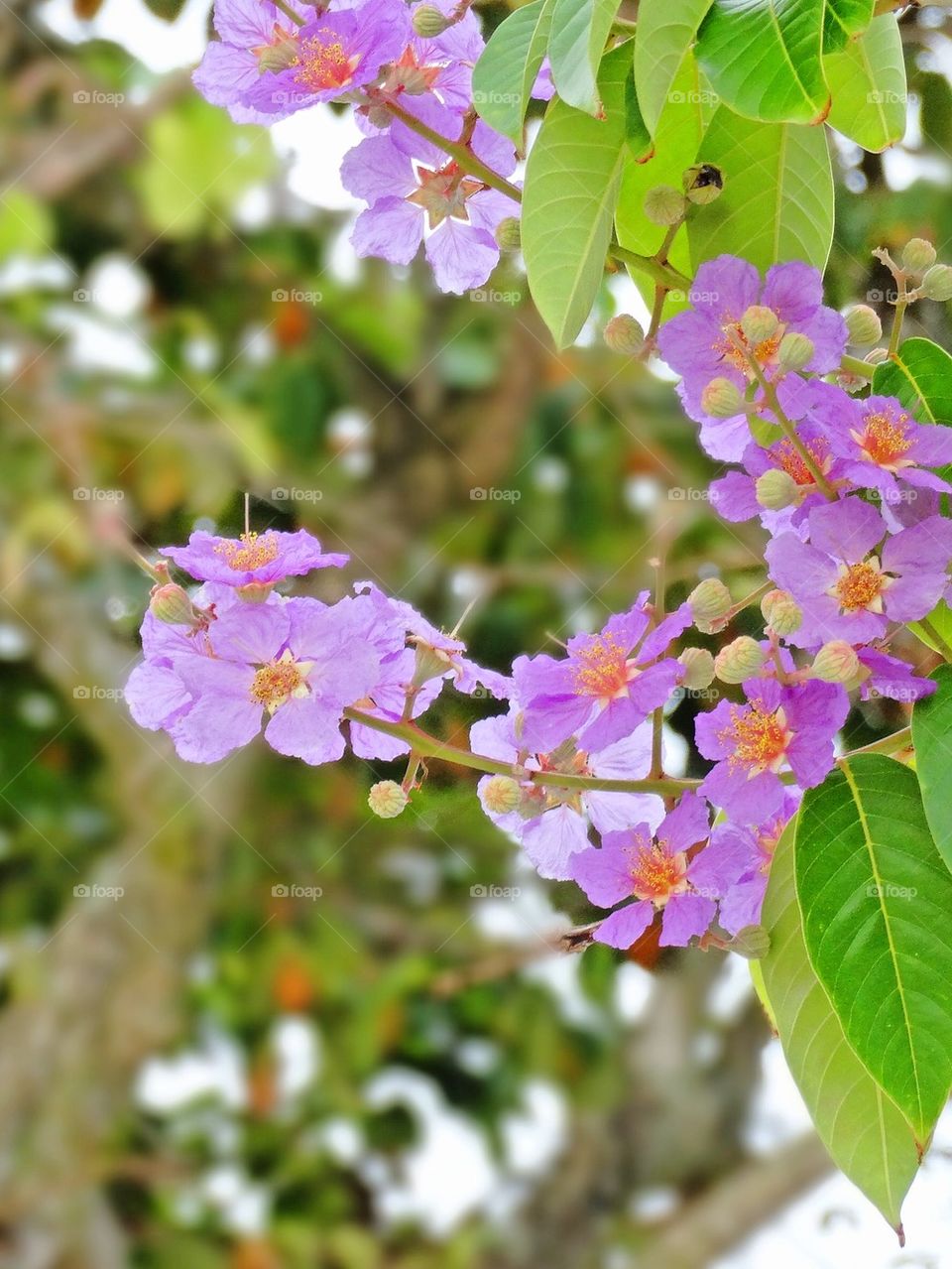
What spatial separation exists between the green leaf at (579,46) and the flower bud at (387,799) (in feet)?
0.72

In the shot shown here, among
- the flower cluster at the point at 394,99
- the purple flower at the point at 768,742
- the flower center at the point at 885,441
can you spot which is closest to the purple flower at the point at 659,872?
the purple flower at the point at 768,742

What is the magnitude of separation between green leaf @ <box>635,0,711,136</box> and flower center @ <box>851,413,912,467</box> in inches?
4.6

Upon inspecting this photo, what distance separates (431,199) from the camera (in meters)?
0.51

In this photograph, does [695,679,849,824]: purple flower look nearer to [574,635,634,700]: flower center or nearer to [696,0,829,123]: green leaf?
[574,635,634,700]: flower center

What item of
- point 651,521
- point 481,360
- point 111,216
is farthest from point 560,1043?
point 111,216

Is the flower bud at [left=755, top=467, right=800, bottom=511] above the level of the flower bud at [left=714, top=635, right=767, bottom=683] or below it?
above

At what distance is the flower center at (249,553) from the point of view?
16.8 inches

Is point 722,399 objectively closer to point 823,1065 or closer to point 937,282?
point 937,282

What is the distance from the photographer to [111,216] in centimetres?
201

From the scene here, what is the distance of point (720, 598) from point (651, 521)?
134cm

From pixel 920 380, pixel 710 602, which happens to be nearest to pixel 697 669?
pixel 710 602

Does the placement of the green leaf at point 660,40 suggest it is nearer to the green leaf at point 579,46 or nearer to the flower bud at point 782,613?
the green leaf at point 579,46

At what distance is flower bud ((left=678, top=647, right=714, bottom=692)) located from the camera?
432 millimetres

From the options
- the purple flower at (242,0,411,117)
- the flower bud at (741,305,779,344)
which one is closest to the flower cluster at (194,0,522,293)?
the purple flower at (242,0,411,117)
